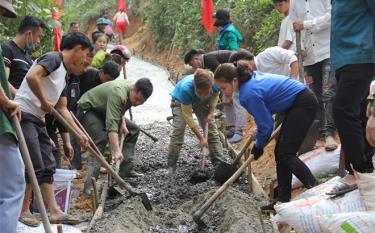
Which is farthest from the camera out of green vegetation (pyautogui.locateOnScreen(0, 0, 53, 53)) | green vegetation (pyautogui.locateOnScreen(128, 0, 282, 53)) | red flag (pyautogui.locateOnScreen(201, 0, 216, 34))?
red flag (pyautogui.locateOnScreen(201, 0, 216, 34))

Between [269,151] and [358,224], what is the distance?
442 centimetres

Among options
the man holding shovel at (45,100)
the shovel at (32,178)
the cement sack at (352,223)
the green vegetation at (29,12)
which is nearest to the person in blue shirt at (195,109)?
the man holding shovel at (45,100)

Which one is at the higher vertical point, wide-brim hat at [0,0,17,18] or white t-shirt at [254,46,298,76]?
wide-brim hat at [0,0,17,18]

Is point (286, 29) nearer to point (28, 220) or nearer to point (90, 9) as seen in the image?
point (28, 220)

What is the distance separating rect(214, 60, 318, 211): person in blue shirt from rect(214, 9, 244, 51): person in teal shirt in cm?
411

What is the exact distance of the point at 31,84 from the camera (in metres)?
4.29

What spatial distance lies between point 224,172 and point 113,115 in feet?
4.70

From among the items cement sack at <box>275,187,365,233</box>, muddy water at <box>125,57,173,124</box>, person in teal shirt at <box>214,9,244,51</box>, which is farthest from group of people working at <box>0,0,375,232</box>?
muddy water at <box>125,57,173,124</box>

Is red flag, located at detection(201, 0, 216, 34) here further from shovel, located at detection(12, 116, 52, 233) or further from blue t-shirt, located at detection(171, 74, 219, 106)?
shovel, located at detection(12, 116, 52, 233)

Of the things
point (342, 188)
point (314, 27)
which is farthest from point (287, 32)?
point (342, 188)

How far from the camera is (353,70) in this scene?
147 inches

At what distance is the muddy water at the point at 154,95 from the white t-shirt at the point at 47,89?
264 inches

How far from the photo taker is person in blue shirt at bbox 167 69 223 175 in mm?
6027

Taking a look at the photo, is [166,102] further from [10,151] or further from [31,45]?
[10,151]
